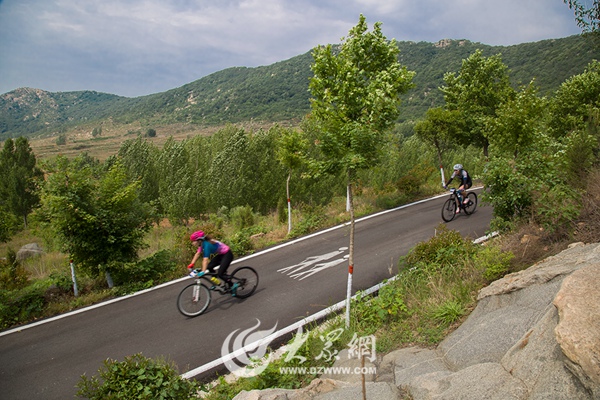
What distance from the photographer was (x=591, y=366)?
2.82 meters

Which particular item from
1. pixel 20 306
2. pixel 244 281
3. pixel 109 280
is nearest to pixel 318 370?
pixel 244 281

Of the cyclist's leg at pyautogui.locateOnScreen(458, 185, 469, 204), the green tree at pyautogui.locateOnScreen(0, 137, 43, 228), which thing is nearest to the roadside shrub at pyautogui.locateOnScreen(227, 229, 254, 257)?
the cyclist's leg at pyautogui.locateOnScreen(458, 185, 469, 204)

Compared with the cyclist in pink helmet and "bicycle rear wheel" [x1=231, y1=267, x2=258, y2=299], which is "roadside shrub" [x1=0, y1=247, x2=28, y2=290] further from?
"bicycle rear wheel" [x1=231, y1=267, x2=258, y2=299]

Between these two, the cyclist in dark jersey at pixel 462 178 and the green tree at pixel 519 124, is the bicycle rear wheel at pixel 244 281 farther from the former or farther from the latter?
the green tree at pixel 519 124

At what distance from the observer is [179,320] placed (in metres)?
8.48

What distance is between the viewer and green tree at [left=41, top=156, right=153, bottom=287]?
9742mm

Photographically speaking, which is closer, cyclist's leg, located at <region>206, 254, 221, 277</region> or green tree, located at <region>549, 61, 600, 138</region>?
cyclist's leg, located at <region>206, 254, 221, 277</region>

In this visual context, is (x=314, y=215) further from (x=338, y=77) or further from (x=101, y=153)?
(x=101, y=153)

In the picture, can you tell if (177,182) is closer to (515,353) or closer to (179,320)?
(179,320)

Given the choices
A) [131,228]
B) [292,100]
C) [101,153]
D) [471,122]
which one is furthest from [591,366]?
[292,100]

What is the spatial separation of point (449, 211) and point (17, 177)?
4293 cm

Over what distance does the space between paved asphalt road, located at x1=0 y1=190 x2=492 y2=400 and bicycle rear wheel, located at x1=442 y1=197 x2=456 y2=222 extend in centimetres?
114

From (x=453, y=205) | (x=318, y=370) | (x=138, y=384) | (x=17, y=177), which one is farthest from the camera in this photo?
(x=17, y=177)

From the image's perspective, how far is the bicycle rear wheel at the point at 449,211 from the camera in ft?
44.0
